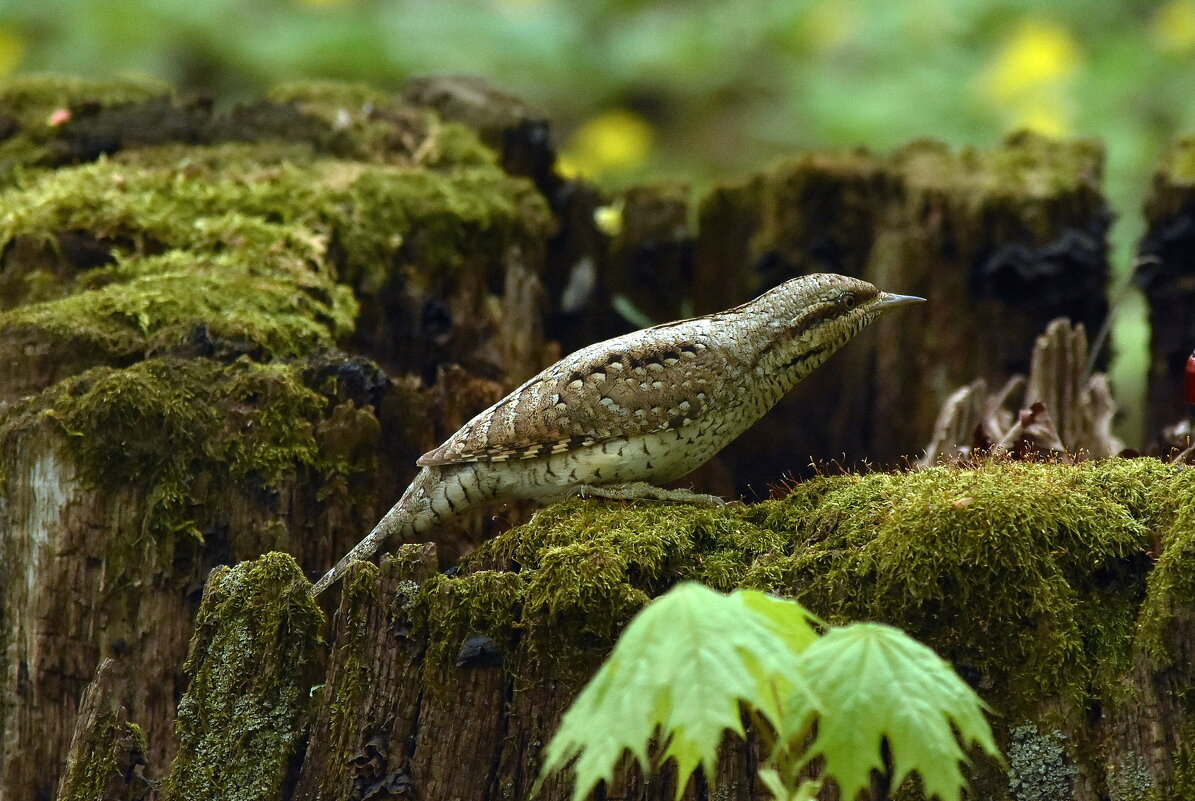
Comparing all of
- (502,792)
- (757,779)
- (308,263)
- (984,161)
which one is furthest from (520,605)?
(984,161)

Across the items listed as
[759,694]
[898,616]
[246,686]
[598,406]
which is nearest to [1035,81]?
[598,406]

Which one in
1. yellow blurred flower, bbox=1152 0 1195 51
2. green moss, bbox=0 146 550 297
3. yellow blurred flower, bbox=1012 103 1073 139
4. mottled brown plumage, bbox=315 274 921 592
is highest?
yellow blurred flower, bbox=1152 0 1195 51

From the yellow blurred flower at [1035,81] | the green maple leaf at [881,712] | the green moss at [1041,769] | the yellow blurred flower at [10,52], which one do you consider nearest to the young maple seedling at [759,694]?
the green maple leaf at [881,712]

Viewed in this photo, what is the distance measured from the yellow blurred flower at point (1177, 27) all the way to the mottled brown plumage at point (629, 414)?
21.0 feet

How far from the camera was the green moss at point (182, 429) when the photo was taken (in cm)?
415

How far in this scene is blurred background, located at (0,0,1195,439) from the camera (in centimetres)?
928

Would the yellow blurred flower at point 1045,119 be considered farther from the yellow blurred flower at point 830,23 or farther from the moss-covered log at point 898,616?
the moss-covered log at point 898,616

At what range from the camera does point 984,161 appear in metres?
7.13

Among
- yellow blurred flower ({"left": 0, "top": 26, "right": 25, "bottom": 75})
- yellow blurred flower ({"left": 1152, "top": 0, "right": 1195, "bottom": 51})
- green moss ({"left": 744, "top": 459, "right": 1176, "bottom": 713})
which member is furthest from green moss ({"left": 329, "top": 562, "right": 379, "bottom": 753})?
yellow blurred flower ({"left": 1152, "top": 0, "right": 1195, "bottom": 51})

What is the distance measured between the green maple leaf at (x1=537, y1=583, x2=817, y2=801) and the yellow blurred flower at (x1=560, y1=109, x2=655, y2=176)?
8.72 meters

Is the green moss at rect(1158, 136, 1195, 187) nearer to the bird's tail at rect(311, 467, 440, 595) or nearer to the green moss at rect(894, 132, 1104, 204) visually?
the green moss at rect(894, 132, 1104, 204)

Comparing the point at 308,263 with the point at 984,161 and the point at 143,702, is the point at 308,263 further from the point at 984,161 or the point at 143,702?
the point at 984,161

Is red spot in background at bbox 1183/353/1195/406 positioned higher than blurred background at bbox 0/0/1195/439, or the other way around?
blurred background at bbox 0/0/1195/439

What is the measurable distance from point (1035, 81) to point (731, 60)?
270cm
